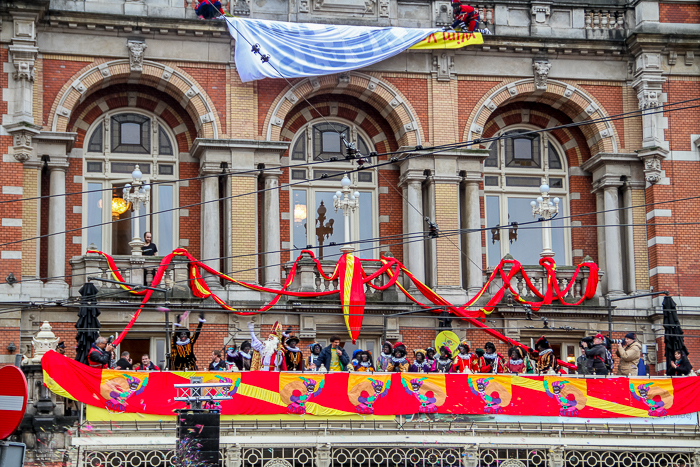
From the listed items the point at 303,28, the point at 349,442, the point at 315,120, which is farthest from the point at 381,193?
the point at 349,442

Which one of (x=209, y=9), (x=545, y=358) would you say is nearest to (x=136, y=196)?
(x=209, y=9)

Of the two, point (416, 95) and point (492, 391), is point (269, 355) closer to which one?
point (492, 391)

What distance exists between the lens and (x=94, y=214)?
3141 centimetres

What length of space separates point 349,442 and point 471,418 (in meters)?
2.75

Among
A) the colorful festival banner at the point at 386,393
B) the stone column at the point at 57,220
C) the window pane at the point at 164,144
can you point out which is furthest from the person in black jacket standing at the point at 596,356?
the stone column at the point at 57,220

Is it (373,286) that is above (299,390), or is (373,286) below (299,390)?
above

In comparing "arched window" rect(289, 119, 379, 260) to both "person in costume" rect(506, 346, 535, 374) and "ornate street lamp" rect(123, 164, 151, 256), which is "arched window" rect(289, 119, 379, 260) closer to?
"ornate street lamp" rect(123, 164, 151, 256)

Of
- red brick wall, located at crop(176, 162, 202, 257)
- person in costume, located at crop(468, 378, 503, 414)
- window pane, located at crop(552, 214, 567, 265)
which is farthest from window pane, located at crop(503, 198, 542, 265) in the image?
person in costume, located at crop(468, 378, 503, 414)

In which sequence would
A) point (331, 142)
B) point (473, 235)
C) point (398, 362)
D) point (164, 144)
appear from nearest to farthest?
point (398, 362)
point (473, 235)
point (164, 144)
point (331, 142)

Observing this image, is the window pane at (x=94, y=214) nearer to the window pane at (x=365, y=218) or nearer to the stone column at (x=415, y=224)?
the window pane at (x=365, y=218)

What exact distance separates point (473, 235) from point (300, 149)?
17.3 feet

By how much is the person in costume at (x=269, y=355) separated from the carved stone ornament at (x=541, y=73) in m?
11.2

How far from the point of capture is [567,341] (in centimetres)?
3209

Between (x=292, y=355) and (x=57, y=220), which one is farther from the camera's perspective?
(x=57, y=220)
